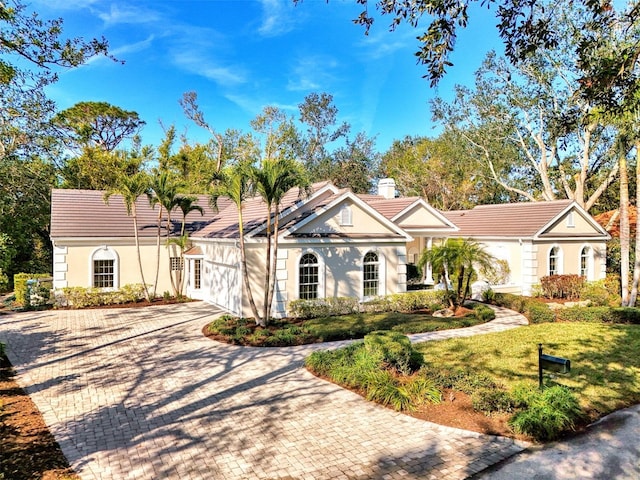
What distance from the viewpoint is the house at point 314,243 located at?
18703 mm

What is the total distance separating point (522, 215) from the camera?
27062 millimetres

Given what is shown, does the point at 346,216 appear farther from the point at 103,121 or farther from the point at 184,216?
the point at 103,121

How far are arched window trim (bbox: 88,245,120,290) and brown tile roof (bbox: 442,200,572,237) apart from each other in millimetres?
20477

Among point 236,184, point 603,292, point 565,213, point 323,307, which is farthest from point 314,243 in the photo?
point 565,213

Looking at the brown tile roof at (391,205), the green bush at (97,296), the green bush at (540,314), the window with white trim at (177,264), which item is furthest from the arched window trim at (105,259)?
the green bush at (540,314)

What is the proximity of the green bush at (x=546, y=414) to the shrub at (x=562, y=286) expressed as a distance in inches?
639

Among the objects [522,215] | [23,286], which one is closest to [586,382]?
[522,215]

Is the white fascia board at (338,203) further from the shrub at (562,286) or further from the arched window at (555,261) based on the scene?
the arched window at (555,261)

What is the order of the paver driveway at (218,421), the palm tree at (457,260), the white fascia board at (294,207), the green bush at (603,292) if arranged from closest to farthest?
the paver driveway at (218,421) → the white fascia board at (294,207) → the palm tree at (457,260) → the green bush at (603,292)

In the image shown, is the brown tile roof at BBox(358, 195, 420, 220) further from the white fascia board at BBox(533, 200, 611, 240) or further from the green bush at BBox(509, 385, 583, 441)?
the green bush at BBox(509, 385, 583, 441)

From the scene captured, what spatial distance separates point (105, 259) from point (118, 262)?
62 cm

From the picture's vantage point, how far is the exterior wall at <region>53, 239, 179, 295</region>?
853 inches

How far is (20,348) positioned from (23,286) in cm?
953

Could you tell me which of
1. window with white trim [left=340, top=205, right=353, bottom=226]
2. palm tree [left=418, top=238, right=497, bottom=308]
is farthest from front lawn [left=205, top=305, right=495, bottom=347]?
window with white trim [left=340, top=205, right=353, bottom=226]
